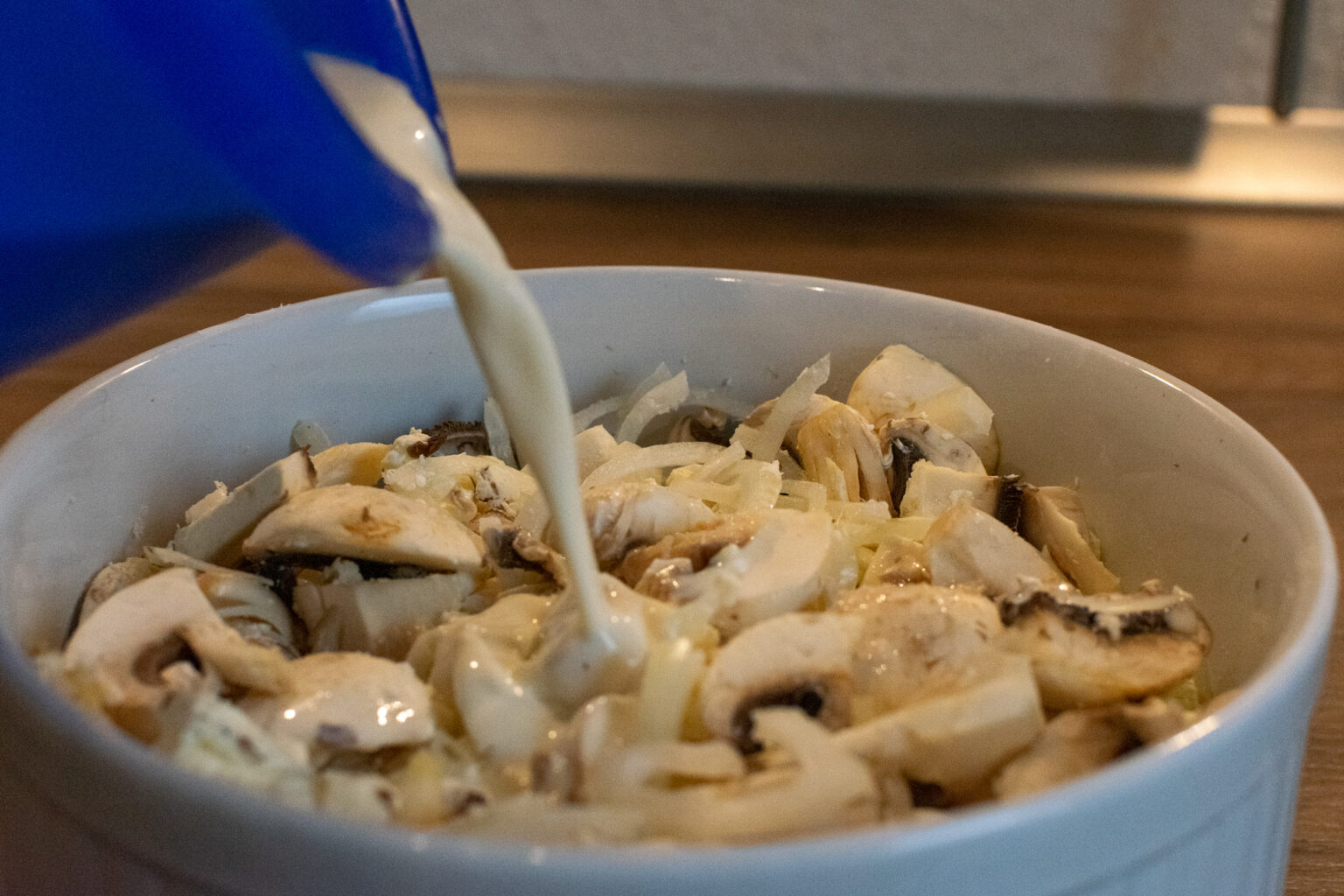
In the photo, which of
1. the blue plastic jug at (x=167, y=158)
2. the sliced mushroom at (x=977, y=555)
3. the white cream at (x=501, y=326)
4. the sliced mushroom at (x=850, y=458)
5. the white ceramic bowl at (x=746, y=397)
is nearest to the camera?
the white ceramic bowl at (x=746, y=397)

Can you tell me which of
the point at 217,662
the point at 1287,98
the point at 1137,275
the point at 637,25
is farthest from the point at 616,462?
the point at 1287,98

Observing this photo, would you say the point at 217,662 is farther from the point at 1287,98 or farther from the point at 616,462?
the point at 1287,98

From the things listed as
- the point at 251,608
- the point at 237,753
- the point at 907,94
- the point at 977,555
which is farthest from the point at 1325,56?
the point at 237,753

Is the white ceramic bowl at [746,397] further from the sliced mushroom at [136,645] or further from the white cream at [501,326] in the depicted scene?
the white cream at [501,326]

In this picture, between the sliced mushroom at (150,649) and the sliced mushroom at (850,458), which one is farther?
the sliced mushroom at (850,458)

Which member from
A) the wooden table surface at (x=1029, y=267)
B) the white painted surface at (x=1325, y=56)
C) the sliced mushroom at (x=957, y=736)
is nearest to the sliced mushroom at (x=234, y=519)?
the sliced mushroom at (x=957, y=736)

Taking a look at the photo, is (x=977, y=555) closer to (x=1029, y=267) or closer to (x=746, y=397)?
(x=746, y=397)
